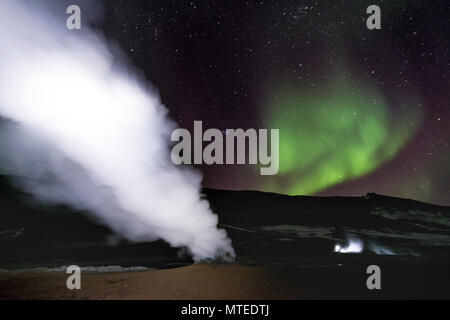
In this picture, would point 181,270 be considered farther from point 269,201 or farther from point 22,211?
point 269,201

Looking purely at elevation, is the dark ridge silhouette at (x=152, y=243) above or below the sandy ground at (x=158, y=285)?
above

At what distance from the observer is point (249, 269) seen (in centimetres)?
1035

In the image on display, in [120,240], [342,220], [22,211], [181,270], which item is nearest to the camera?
[181,270]

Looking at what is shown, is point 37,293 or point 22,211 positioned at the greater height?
point 22,211

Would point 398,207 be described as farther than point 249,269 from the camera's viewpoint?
Yes

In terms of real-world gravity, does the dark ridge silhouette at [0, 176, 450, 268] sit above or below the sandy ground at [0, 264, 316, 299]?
above

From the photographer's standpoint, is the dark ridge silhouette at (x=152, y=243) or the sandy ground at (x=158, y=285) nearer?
the sandy ground at (x=158, y=285)

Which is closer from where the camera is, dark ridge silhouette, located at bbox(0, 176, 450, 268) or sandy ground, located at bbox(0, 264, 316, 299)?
sandy ground, located at bbox(0, 264, 316, 299)

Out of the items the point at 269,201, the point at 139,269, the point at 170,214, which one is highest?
the point at 269,201

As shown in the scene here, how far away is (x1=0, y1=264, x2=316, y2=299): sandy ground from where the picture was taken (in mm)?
7969

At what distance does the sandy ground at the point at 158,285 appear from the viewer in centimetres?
797
